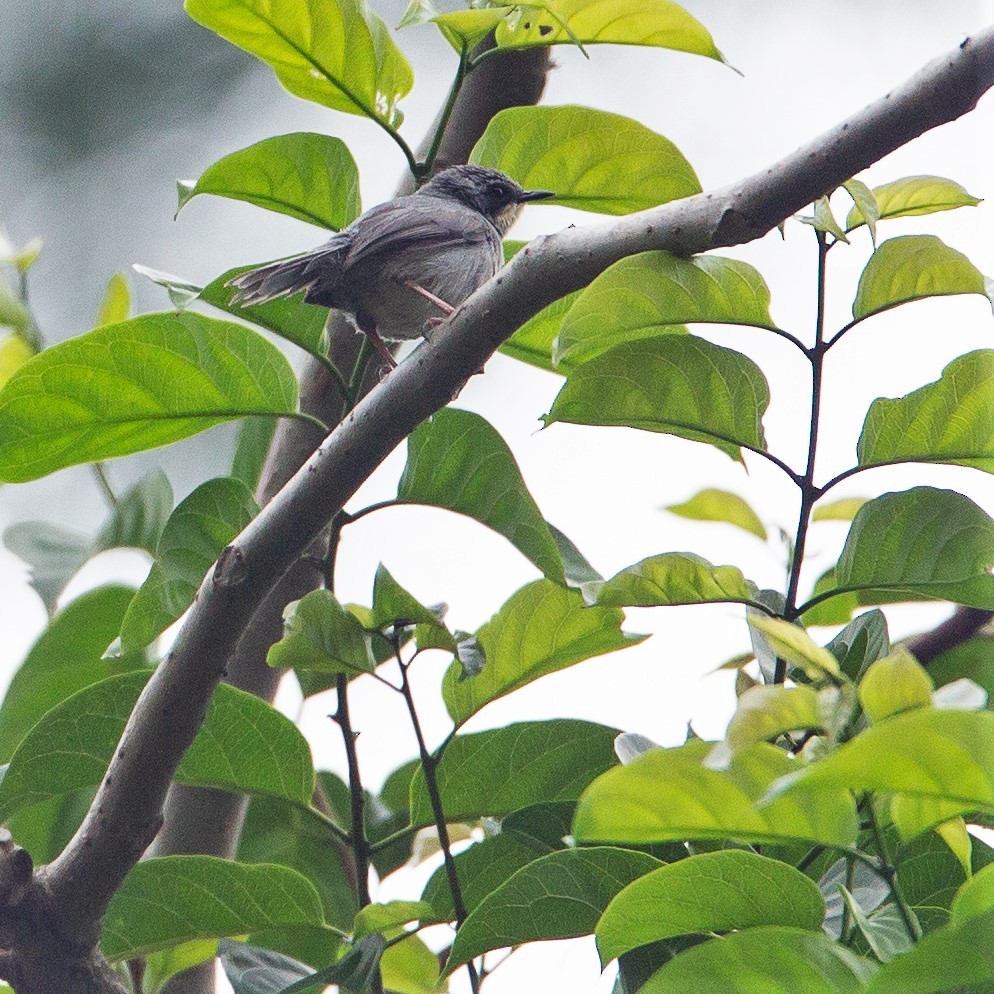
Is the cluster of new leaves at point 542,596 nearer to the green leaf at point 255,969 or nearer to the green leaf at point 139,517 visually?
the green leaf at point 255,969

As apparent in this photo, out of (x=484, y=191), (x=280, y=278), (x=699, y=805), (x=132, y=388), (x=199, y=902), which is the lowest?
(x=199, y=902)

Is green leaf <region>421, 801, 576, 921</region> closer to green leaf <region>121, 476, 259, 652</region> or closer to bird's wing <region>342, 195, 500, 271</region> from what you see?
green leaf <region>121, 476, 259, 652</region>

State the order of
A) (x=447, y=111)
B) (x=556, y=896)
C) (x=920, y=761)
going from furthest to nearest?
(x=447, y=111), (x=556, y=896), (x=920, y=761)

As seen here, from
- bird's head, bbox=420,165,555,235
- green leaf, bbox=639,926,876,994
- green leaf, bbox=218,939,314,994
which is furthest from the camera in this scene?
bird's head, bbox=420,165,555,235

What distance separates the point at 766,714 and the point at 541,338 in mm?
1107

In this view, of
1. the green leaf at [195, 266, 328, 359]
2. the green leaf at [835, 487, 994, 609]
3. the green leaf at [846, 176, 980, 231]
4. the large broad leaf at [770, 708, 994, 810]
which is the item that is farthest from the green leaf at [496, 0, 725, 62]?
the large broad leaf at [770, 708, 994, 810]

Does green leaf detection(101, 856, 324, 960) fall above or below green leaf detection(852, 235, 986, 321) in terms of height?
below

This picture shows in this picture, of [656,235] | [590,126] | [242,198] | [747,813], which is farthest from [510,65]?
[747,813]

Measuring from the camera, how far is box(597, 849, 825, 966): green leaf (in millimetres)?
1021

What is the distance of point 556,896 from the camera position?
4.23 ft

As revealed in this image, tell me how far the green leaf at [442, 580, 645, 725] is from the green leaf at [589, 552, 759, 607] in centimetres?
29

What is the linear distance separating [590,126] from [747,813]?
117cm

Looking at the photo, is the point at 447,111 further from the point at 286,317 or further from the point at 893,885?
the point at 893,885

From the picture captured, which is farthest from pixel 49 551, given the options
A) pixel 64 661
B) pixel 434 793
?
pixel 434 793
